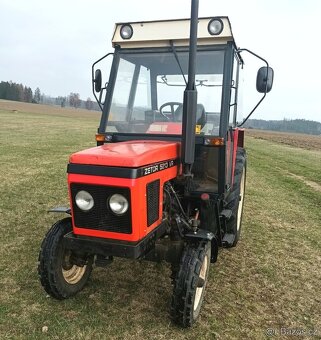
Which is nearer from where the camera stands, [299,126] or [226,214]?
[226,214]

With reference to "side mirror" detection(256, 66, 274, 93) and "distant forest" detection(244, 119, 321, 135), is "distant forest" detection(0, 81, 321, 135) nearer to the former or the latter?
"distant forest" detection(244, 119, 321, 135)

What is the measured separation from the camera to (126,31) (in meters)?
3.64

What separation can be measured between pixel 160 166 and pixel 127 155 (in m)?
0.36

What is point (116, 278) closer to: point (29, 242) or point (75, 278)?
point (75, 278)

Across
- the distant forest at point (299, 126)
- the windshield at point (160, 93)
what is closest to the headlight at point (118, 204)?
the windshield at point (160, 93)

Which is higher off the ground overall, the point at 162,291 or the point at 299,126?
the point at 162,291

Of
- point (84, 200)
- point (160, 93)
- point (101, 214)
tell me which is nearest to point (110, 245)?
point (101, 214)

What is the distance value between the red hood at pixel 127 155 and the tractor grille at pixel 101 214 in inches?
7.2

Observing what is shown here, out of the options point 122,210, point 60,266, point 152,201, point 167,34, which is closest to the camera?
point 122,210

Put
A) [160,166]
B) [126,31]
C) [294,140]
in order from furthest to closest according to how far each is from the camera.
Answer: [294,140]
[126,31]
[160,166]

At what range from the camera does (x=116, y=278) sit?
3635 mm

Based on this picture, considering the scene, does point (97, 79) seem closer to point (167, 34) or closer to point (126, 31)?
point (126, 31)
